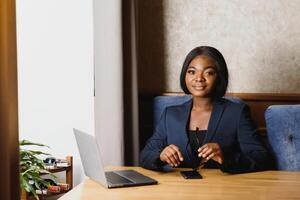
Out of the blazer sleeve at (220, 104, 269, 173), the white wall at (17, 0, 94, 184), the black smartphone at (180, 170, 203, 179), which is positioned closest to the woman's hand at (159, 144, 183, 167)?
the black smartphone at (180, 170, 203, 179)

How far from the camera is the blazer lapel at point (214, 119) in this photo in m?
2.02

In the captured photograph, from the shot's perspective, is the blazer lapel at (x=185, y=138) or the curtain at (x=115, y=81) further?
the curtain at (x=115, y=81)

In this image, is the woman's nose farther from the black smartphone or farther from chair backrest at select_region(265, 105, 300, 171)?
the black smartphone

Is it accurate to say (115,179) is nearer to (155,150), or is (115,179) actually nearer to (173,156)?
(173,156)

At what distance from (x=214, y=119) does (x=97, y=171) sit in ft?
2.45

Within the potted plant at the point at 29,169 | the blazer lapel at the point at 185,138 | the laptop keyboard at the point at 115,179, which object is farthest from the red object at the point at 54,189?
the laptop keyboard at the point at 115,179

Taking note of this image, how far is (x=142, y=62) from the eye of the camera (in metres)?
2.77

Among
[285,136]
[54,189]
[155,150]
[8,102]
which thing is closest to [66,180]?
[54,189]

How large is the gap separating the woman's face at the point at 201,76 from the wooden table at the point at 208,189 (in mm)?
492

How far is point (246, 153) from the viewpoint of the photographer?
6.29 ft

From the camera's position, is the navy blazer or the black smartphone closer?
the black smartphone

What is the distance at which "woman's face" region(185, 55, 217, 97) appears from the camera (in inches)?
80.5

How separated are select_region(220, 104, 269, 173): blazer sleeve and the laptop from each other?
34cm

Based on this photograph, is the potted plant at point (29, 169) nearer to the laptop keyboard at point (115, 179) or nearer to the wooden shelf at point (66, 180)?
the wooden shelf at point (66, 180)
